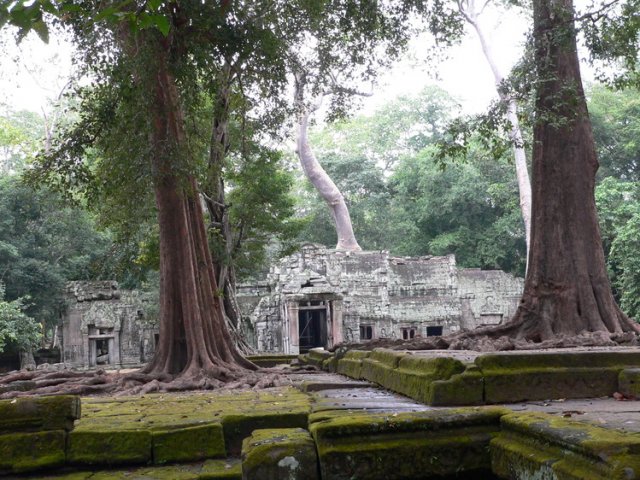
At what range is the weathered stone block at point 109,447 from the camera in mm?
4293

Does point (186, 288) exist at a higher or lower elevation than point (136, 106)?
lower

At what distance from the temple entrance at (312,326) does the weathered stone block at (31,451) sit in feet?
64.6

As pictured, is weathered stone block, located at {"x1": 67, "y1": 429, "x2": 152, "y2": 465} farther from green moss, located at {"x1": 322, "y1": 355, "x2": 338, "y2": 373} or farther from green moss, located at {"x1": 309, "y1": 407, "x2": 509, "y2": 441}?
green moss, located at {"x1": 322, "y1": 355, "x2": 338, "y2": 373}

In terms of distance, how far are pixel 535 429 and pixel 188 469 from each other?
85.4 inches

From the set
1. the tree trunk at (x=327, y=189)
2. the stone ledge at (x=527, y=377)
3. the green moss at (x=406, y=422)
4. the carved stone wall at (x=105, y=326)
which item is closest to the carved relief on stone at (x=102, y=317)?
the carved stone wall at (x=105, y=326)

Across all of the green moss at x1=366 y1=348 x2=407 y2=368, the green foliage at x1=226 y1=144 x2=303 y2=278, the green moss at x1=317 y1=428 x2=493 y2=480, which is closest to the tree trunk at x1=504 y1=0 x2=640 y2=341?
the green moss at x1=366 y1=348 x2=407 y2=368

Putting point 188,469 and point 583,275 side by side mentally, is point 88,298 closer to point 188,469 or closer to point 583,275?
point 583,275

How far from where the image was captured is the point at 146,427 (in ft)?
14.8

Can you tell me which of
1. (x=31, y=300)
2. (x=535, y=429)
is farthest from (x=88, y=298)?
(x=535, y=429)

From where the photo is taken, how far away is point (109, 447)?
4.34 m

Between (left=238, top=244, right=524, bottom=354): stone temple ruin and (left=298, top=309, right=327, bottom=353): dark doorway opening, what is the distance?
0.04 m

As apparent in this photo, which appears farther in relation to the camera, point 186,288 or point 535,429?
point 186,288

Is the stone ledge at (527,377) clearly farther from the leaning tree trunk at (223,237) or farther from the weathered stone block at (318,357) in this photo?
the leaning tree trunk at (223,237)

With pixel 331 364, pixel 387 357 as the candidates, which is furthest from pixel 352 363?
pixel 331 364
